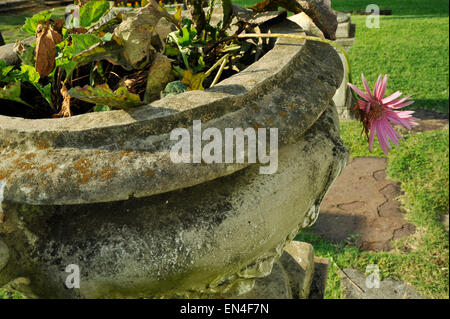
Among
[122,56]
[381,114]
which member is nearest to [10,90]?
[122,56]

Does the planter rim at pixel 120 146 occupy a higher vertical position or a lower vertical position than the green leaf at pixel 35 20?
lower

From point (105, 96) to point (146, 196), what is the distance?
25 cm

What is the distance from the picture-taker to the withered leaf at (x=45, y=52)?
128cm

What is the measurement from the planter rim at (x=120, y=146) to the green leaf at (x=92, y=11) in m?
0.52

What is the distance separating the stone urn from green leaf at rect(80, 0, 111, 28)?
1.64 ft

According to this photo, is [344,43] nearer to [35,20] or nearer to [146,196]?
[35,20]

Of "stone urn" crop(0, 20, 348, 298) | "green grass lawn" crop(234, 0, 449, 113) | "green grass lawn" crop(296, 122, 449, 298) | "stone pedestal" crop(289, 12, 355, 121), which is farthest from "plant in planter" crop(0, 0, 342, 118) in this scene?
"stone pedestal" crop(289, 12, 355, 121)

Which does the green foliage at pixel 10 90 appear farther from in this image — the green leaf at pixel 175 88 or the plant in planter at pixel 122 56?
the green leaf at pixel 175 88

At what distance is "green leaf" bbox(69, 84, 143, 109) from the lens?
39.0 inches

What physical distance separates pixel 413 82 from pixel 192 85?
498 cm

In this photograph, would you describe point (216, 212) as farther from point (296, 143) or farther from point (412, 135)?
point (412, 135)

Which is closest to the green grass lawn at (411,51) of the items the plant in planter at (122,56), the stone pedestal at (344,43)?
the stone pedestal at (344,43)

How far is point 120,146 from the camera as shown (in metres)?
0.98

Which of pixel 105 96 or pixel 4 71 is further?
pixel 4 71
